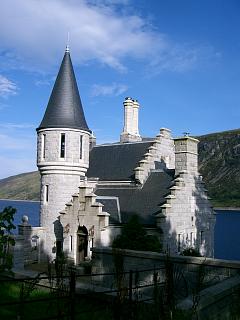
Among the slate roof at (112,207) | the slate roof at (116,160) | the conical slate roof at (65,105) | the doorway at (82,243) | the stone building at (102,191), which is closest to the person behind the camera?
the stone building at (102,191)

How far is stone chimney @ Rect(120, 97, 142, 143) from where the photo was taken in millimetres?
33875

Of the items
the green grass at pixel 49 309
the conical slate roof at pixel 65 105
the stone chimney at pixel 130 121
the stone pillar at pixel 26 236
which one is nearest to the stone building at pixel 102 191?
the conical slate roof at pixel 65 105

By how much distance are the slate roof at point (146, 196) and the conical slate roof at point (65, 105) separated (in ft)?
16.5

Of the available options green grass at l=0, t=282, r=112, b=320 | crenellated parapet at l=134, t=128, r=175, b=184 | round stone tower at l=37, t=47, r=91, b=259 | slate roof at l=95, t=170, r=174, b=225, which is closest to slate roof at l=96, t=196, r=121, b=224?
slate roof at l=95, t=170, r=174, b=225

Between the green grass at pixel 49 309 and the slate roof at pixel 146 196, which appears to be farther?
the slate roof at pixel 146 196

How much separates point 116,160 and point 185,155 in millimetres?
6823

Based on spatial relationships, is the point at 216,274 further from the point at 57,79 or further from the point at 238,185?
the point at 238,185

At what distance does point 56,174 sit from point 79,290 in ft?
45.9

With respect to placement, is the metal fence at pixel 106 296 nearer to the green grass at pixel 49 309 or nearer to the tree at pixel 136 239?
the green grass at pixel 49 309

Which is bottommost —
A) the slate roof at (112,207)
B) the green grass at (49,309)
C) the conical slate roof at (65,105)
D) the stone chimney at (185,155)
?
the green grass at (49,309)

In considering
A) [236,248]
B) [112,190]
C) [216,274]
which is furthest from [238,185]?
[216,274]

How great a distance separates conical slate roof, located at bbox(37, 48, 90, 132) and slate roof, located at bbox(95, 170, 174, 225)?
16.5ft

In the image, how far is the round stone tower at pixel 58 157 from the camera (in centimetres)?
2606

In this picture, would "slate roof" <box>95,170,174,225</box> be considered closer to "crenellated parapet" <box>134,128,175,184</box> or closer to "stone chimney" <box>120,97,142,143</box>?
"crenellated parapet" <box>134,128,175,184</box>
